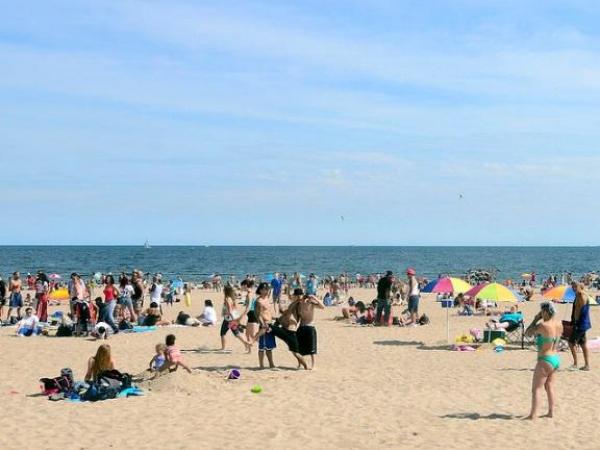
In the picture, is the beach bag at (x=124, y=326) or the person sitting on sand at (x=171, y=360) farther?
the beach bag at (x=124, y=326)

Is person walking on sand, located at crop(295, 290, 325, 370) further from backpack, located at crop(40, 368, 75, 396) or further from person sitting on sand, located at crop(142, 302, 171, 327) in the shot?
person sitting on sand, located at crop(142, 302, 171, 327)

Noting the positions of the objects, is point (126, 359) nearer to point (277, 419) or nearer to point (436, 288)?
point (277, 419)

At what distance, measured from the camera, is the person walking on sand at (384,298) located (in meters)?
19.5

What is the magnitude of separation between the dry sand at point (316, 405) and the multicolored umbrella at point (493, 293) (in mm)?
1210

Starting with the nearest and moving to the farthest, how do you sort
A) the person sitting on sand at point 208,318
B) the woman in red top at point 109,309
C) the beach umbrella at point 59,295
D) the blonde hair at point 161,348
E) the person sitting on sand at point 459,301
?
1. the blonde hair at point 161,348
2. the woman in red top at point 109,309
3. the person sitting on sand at point 208,318
4. the beach umbrella at point 59,295
5. the person sitting on sand at point 459,301

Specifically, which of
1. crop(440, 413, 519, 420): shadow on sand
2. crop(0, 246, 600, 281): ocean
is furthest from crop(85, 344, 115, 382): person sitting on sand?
crop(0, 246, 600, 281): ocean

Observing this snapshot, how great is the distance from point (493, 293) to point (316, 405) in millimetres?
7035

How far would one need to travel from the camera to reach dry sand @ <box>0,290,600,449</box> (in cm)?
847

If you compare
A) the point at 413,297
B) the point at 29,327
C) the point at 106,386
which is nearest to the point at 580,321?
the point at 413,297

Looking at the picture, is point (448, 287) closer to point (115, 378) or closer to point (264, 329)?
point (264, 329)

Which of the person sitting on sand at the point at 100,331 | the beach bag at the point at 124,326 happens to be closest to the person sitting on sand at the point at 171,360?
the person sitting on sand at the point at 100,331

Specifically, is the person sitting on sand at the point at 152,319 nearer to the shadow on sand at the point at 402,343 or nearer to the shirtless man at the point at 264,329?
the shadow on sand at the point at 402,343

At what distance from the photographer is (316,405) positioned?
10.3 meters

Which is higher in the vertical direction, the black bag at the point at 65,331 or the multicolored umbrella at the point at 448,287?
the multicolored umbrella at the point at 448,287
